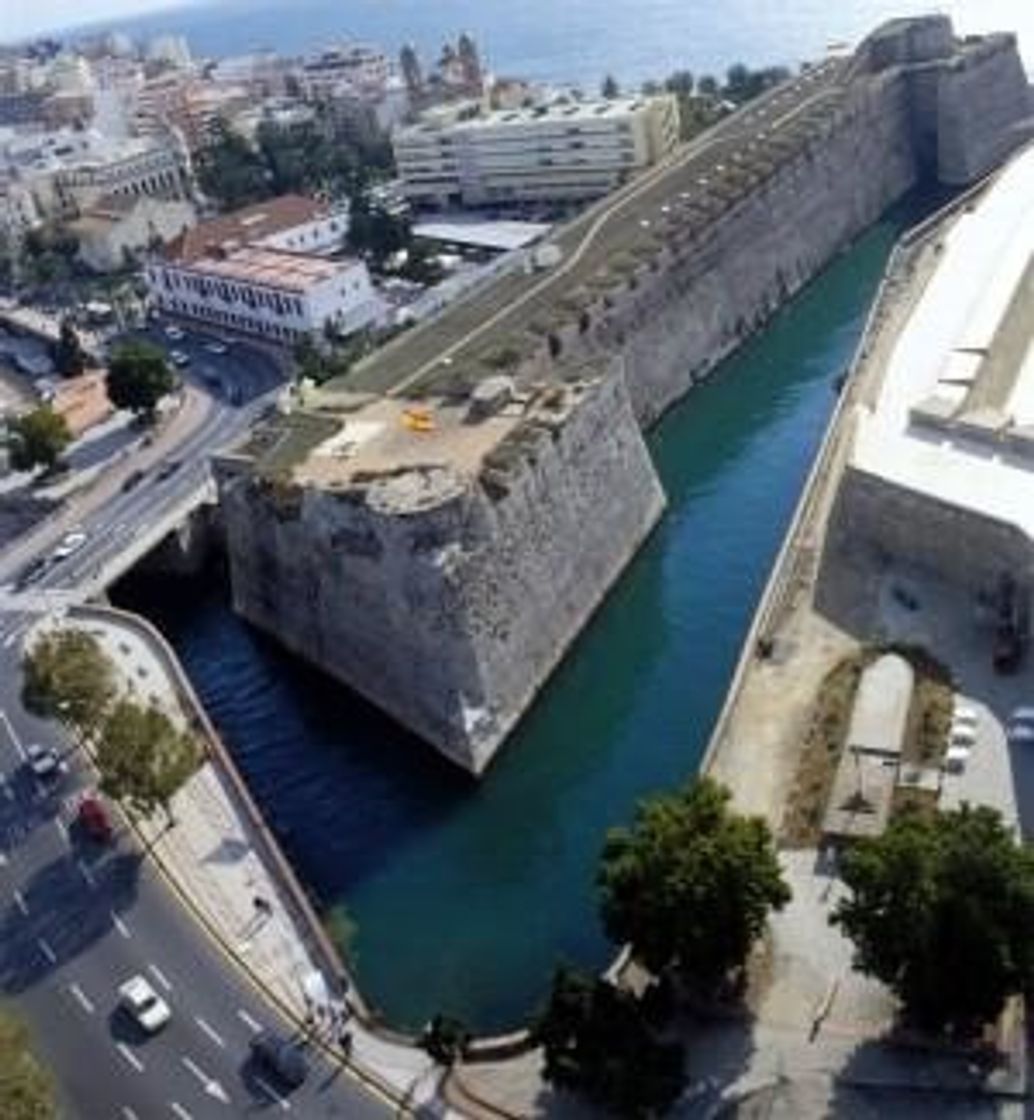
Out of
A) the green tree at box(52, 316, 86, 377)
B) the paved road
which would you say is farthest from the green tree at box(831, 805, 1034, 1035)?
the green tree at box(52, 316, 86, 377)

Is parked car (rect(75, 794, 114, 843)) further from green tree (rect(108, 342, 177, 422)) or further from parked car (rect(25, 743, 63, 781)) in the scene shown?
green tree (rect(108, 342, 177, 422))

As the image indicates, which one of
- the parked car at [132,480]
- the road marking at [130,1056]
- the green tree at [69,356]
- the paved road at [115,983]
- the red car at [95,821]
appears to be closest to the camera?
the paved road at [115,983]

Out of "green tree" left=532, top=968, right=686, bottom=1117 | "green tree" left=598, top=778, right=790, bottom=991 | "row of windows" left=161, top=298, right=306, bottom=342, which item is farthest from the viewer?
"row of windows" left=161, top=298, right=306, bottom=342

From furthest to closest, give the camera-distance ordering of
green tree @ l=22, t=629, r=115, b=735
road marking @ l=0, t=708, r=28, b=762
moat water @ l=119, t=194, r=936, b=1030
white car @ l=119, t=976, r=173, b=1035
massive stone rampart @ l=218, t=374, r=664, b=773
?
road marking @ l=0, t=708, r=28, b=762
massive stone rampart @ l=218, t=374, r=664, b=773
green tree @ l=22, t=629, r=115, b=735
moat water @ l=119, t=194, r=936, b=1030
white car @ l=119, t=976, r=173, b=1035

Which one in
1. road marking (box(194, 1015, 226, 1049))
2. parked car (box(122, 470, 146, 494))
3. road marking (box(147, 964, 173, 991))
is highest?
road marking (box(194, 1015, 226, 1049))

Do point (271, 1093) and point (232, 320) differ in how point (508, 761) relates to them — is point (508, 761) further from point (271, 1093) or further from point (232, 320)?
point (232, 320)

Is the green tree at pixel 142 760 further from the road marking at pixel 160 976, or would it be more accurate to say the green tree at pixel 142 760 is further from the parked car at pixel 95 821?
the road marking at pixel 160 976

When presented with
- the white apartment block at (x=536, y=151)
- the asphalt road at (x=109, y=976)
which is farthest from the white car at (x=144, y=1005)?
the white apartment block at (x=536, y=151)

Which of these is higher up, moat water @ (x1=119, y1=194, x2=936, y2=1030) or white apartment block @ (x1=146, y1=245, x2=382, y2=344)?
white apartment block @ (x1=146, y1=245, x2=382, y2=344)
